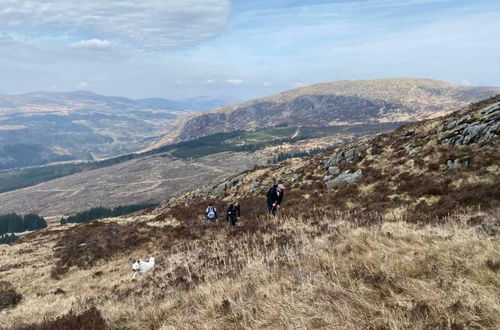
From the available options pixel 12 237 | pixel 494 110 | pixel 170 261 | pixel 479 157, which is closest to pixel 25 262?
pixel 170 261

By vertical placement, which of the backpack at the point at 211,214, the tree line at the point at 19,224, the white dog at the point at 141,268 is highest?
the white dog at the point at 141,268

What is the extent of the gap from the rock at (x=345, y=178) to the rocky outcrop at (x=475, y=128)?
7.15m

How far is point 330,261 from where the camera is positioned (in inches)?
309

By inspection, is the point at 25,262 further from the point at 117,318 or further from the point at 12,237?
the point at 12,237

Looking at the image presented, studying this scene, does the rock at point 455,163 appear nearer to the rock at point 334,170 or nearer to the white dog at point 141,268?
the rock at point 334,170

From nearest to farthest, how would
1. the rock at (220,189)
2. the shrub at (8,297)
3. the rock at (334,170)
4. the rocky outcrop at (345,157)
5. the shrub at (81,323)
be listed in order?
the shrub at (81,323) → the shrub at (8,297) → the rock at (334,170) → the rocky outcrop at (345,157) → the rock at (220,189)

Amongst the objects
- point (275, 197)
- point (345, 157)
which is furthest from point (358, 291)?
point (345, 157)

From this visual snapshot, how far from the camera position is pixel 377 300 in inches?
215

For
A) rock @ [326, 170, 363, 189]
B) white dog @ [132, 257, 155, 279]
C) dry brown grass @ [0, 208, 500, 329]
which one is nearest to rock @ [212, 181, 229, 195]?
rock @ [326, 170, 363, 189]

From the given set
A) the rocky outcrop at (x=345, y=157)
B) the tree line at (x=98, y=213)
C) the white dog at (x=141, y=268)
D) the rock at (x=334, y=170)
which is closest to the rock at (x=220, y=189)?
the rocky outcrop at (x=345, y=157)

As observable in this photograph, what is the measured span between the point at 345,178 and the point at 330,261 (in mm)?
23964

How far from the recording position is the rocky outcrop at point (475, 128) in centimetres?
2538

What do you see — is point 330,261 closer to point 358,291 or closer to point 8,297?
point 358,291

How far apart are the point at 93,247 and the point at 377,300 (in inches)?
1014
